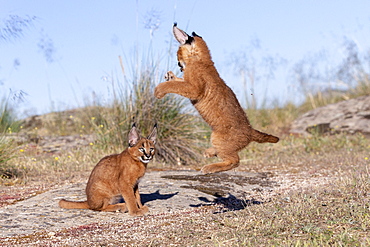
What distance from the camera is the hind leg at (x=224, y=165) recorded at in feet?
14.2

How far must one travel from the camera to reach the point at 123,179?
5.35 meters

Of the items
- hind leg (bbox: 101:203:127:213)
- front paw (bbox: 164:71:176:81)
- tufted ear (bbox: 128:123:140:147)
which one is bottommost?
hind leg (bbox: 101:203:127:213)

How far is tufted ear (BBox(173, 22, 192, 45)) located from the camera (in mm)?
4348

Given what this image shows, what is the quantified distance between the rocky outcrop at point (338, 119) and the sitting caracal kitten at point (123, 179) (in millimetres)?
8908

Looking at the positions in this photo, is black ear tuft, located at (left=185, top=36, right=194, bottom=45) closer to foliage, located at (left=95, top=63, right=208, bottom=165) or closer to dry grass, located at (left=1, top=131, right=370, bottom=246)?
dry grass, located at (left=1, top=131, right=370, bottom=246)

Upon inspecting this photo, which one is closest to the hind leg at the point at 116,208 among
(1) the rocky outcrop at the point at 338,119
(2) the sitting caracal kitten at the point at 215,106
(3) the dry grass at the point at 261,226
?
(3) the dry grass at the point at 261,226

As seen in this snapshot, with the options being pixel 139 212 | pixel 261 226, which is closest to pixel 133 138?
pixel 139 212

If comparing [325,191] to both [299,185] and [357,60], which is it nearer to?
[299,185]

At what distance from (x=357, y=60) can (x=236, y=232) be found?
15.4 meters

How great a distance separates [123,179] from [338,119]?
10.9m

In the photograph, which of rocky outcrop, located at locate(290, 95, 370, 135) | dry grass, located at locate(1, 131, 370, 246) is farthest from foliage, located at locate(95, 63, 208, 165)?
rocky outcrop, located at locate(290, 95, 370, 135)

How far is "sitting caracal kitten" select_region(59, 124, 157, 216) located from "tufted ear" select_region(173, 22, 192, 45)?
48.8 inches

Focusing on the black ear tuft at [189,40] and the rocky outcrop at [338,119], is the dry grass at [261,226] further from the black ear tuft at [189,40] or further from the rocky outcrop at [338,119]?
the rocky outcrop at [338,119]

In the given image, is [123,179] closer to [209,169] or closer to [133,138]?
[133,138]
